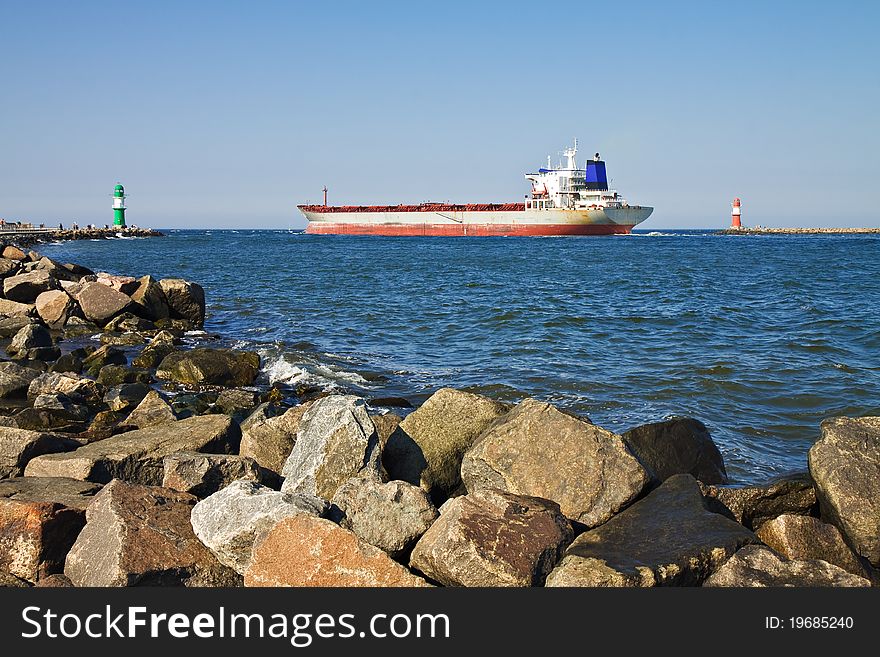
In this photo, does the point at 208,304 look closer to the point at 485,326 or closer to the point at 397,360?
the point at 485,326

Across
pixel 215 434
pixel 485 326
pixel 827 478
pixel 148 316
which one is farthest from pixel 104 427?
pixel 485 326

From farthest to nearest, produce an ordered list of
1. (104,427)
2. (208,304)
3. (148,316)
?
(208,304)
(148,316)
(104,427)

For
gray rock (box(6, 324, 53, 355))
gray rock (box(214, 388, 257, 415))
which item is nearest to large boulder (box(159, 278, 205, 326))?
gray rock (box(6, 324, 53, 355))

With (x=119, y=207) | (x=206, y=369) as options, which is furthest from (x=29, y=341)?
(x=119, y=207)

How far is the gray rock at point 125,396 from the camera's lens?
8.81m

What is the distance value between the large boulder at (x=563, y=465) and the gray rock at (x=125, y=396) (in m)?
5.36

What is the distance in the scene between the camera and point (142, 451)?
18.4 feet

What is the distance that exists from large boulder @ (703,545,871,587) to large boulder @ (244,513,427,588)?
1.49 meters

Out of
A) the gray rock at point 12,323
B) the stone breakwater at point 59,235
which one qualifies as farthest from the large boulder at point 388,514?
the stone breakwater at point 59,235

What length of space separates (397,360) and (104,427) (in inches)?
229

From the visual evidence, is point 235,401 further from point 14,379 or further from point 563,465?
point 563,465

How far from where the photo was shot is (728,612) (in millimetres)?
3350

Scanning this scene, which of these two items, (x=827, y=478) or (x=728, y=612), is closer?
(x=728, y=612)

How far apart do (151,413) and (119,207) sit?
9263 cm
